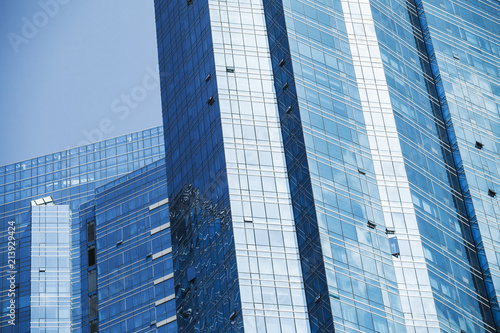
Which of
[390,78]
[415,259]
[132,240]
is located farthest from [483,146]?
[132,240]

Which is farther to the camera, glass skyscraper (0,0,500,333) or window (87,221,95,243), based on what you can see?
window (87,221,95,243)

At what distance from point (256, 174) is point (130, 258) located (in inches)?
1876

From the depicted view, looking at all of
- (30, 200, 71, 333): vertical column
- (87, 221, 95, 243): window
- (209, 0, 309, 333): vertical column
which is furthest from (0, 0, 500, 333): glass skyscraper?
(87, 221, 95, 243): window

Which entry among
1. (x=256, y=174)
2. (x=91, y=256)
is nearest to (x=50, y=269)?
(x=91, y=256)

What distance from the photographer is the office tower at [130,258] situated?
16288cm

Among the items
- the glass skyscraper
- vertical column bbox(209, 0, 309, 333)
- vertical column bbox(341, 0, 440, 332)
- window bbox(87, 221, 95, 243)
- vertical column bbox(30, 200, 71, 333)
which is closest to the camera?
vertical column bbox(209, 0, 309, 333)

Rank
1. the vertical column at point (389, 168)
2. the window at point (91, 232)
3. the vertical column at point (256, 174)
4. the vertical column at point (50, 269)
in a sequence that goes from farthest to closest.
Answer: the window at point (91, 232) < the vertical column at point (50, 269) < the vertical column at point (389, 168) < the vertical column at point (256, 174)

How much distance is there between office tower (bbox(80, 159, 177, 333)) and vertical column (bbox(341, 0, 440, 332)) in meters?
43.2

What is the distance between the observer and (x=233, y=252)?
121 meters

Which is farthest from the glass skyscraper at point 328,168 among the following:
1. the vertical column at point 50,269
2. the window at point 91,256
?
the window at point 91,256

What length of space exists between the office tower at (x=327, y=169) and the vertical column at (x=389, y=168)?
0.20 metres

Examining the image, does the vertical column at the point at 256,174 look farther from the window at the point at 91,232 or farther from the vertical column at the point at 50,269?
the vertical column at the point at 50,269

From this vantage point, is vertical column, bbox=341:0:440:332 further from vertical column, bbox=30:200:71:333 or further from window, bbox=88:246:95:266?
vertical column, bbox=30:200:71:333

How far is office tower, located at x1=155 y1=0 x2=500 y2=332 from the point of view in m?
120
